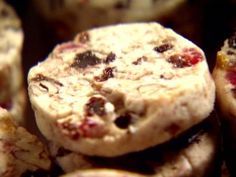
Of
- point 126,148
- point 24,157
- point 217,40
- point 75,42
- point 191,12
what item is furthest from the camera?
point 217,40

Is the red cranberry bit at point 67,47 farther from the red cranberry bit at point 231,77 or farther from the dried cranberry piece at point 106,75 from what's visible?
the red cranberry bit at point 231,77

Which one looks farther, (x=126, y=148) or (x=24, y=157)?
(x=24, y=157)

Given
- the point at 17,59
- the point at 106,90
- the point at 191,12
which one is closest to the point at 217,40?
the point at 191,12

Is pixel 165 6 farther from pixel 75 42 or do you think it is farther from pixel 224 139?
pixel 224 139

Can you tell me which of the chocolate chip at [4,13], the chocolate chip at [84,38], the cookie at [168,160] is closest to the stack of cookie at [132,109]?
the cookie at [168,160]

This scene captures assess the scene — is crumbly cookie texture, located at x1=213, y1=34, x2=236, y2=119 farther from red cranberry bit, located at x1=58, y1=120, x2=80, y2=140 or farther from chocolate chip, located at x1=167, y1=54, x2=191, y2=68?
red cranberry bit, located at x1=58, y1=120, x2=80, y2=140

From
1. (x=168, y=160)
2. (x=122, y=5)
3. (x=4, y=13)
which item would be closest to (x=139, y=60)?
(x=168, y=160)

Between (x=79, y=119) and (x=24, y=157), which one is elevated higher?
(x=79, y=119)

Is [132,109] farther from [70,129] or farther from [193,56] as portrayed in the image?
[193,56]
